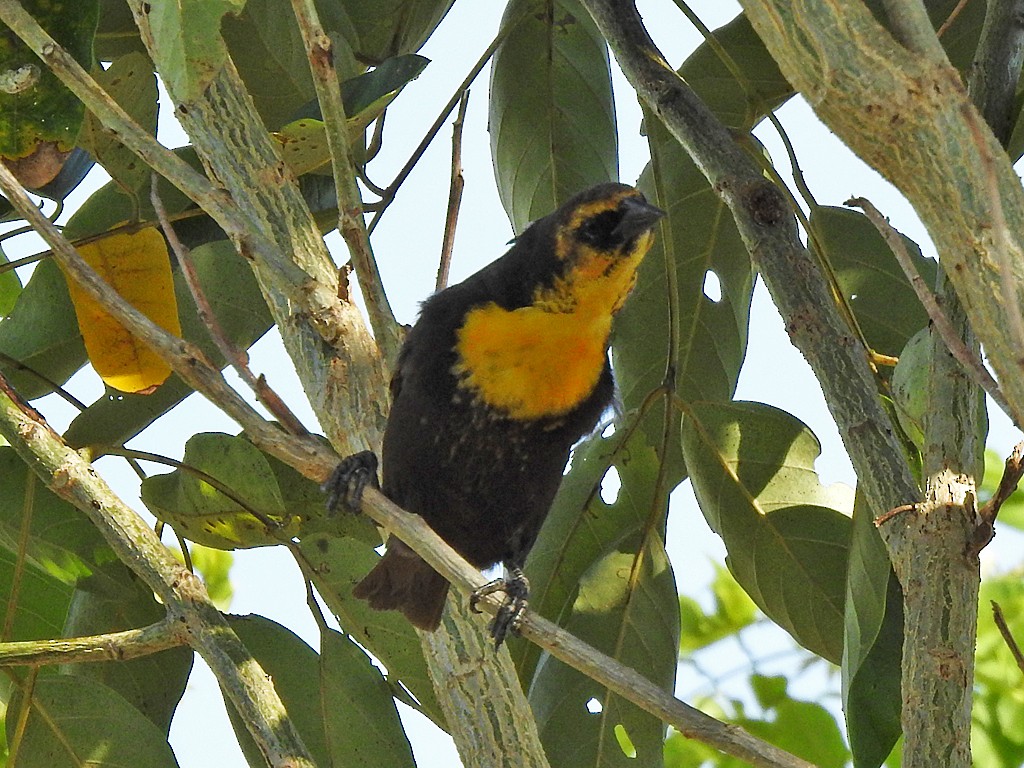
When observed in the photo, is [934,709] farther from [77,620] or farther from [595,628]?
[77,620]

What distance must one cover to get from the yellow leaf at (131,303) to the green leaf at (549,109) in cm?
74

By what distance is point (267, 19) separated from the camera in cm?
253

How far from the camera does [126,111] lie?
2.31m

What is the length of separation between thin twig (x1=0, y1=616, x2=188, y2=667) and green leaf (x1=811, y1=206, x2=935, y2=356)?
1277mm

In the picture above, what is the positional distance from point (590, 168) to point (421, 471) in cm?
73

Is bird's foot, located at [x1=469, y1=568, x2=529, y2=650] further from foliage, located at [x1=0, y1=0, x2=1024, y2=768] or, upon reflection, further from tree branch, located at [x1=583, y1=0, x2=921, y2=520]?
tree branch, located at [x1=583, y1=0, x2=921, y2=520]

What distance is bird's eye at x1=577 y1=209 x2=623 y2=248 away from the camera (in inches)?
92.9

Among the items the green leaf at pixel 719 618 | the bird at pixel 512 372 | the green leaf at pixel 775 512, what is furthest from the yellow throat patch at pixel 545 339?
the green leaf at pixel 719 618

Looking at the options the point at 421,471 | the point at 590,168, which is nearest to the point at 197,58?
the point at 421,471

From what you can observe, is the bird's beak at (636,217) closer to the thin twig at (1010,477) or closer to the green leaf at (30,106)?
the green leaf at (30,106)

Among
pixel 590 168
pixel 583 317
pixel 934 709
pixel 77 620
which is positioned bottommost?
pixel 934 709

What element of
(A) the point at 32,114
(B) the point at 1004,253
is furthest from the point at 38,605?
(B) the point at 1004,253

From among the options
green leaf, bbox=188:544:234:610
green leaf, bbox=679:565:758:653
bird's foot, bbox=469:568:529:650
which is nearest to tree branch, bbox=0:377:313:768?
bird's foot, bbox=469:568:529:650

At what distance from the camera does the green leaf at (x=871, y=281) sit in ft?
7.98
